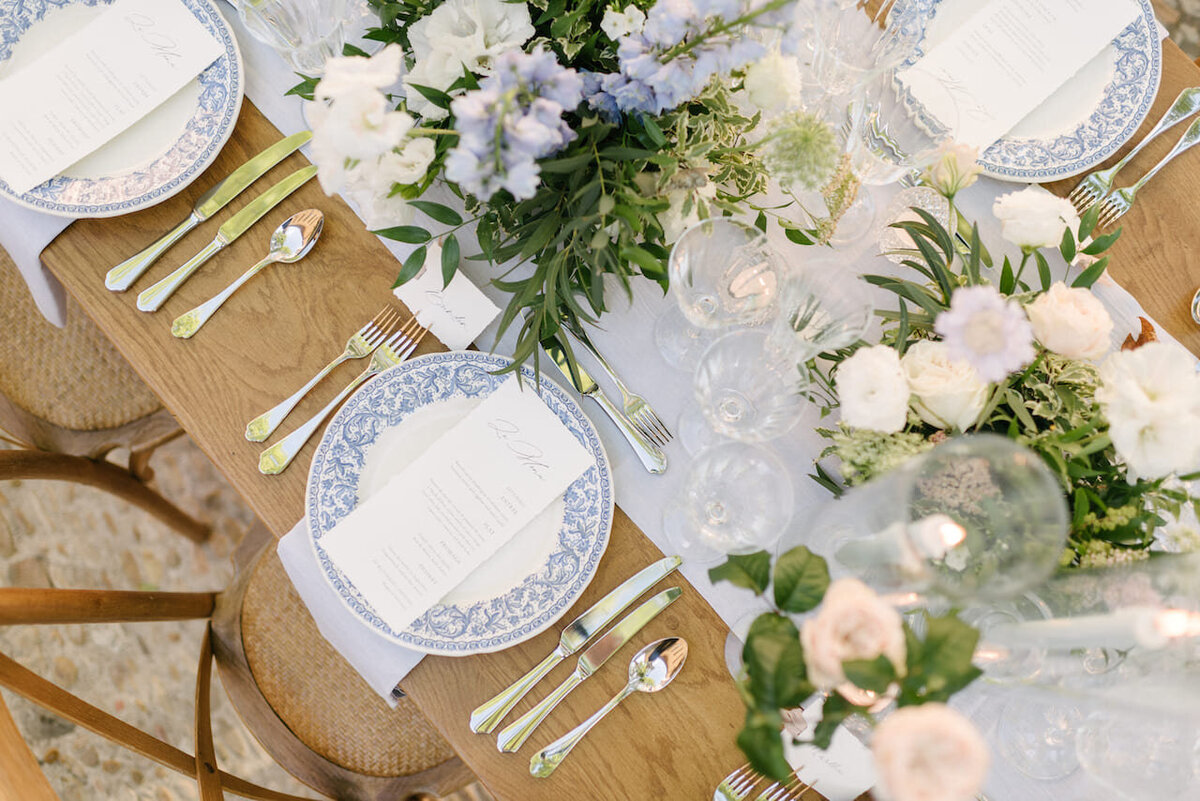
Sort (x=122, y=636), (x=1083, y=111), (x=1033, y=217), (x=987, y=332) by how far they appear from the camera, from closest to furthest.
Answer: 1. (x=987, y=332)
2. (x=1033, y=217)
3. (x=1083, y=111)
4. (x=122, y=636)

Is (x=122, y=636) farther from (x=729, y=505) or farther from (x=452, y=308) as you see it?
(x=729, y=505)

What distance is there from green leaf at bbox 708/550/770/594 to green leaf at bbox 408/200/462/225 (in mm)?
486

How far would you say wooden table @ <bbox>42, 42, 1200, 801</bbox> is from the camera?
0.93m

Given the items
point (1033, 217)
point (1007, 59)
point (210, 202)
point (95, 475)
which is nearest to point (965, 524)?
point (1033, 217)

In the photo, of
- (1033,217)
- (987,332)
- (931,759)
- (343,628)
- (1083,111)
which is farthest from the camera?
(1083,111)

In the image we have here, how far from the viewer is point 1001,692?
0.91m

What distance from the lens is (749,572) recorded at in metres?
0.62

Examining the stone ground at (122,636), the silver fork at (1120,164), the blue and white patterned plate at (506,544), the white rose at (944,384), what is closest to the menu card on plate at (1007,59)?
the silver fork at (1120,164)

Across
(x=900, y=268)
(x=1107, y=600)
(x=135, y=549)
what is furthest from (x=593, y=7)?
(x=135, y=549)

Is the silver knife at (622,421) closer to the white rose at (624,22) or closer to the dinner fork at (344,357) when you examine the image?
the dinner fork at (344,357)

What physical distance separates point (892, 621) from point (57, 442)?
144 cm

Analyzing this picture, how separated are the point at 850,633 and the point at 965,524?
0.71 ft

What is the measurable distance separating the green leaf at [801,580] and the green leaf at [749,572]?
12 millimetres

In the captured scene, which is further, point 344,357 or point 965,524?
point 344,357
